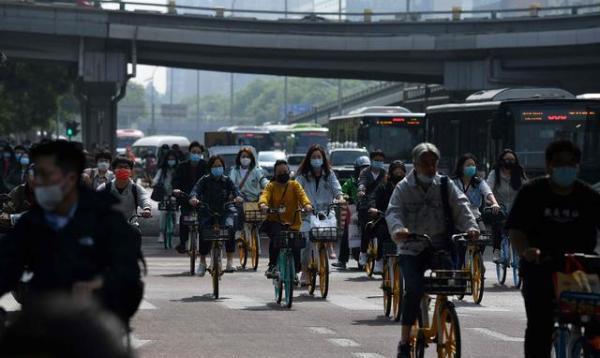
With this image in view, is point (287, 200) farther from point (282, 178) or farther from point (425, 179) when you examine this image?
point (425, 179)

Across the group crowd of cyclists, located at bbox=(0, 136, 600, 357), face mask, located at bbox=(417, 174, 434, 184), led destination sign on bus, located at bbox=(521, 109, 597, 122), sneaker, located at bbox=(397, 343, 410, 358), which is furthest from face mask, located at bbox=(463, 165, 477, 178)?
led destination sign on bus, located at bbox=(521, 109, 597, 122)

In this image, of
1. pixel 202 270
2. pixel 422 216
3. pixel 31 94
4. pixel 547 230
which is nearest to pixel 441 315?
pixel 422 216

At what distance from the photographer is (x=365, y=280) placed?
2209 centimetres

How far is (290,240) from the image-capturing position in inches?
693

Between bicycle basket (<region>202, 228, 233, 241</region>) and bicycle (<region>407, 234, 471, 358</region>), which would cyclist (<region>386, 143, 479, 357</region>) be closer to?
bicycle (<region>407, 234, 471, 358</region>)

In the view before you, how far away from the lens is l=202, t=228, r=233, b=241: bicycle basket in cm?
1877

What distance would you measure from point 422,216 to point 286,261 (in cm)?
649

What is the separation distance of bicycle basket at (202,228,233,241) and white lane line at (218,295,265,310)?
2.25ft

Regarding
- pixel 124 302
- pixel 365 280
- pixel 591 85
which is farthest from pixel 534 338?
pixel 591 85

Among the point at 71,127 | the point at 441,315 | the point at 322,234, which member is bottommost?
the point at 441,315

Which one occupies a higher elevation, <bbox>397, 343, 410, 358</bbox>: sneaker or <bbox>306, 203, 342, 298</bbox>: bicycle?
<bbox>306, 203, 342, 298</bbox>: bicycle

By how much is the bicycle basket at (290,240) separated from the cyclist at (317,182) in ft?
3.92

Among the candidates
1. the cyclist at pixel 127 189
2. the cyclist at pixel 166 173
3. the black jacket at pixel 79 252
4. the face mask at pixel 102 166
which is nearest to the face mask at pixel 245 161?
the face mask at pixel 102 166

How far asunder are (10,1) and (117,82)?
20.2ft
